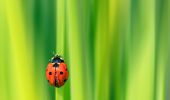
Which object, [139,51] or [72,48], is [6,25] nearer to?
[72,48]

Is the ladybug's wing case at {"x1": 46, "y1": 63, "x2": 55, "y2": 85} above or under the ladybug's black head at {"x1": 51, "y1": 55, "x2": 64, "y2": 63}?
under

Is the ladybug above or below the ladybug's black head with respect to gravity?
below

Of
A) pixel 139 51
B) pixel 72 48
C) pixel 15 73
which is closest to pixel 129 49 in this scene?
pixel 139 51

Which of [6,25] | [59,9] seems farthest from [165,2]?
[6,25]

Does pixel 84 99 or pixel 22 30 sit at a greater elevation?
pixel 22 30
